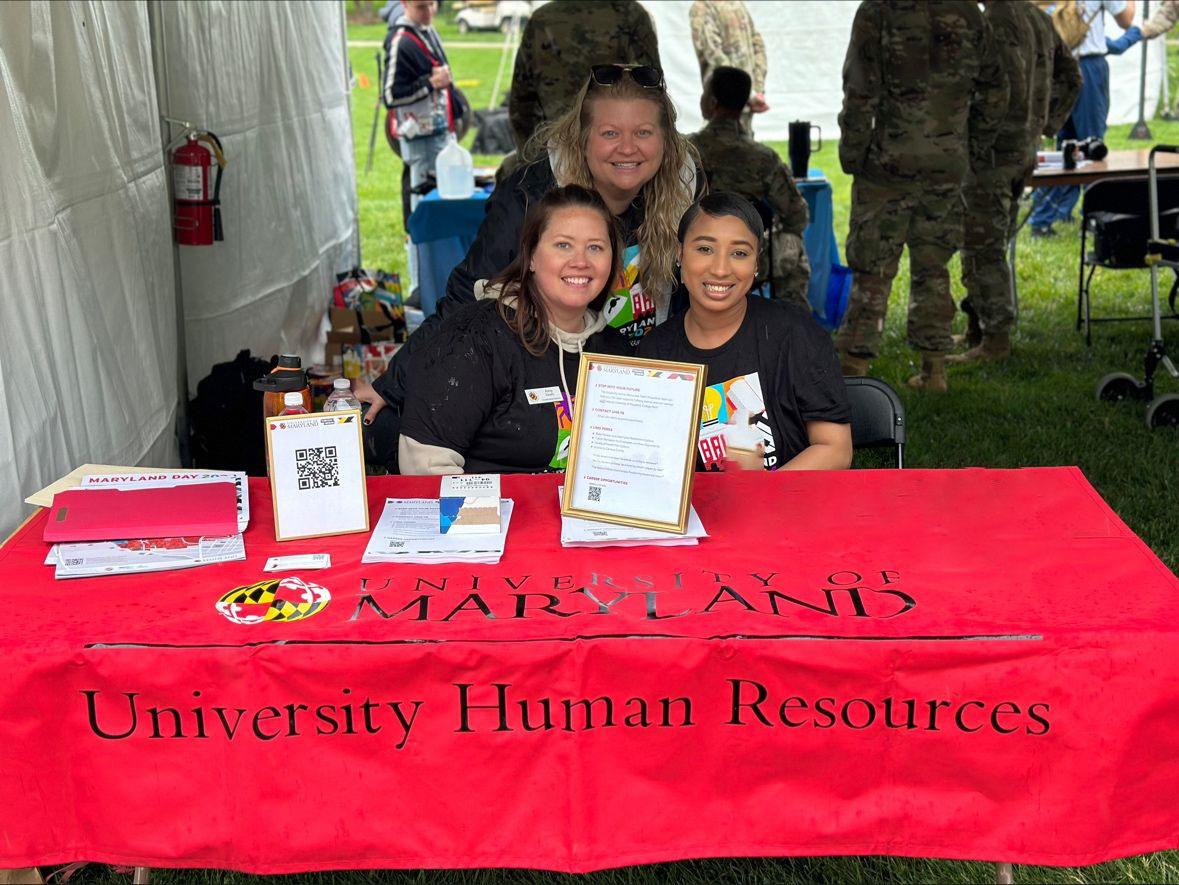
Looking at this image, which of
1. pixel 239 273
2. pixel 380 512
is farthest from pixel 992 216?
pixel 380 512

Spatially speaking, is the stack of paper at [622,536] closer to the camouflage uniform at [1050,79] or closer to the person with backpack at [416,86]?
the camouflage uniform at [1050,79]

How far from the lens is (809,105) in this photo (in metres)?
13.4

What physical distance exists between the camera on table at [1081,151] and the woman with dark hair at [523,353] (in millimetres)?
4239

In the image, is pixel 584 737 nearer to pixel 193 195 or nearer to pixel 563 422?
pixel 563 422

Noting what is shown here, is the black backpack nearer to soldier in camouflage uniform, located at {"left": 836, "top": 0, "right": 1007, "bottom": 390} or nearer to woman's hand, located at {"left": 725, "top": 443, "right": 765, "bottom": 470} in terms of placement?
woman's hand, located at {"left": 725, "top": 443, "right": 765, "bottom": 470}

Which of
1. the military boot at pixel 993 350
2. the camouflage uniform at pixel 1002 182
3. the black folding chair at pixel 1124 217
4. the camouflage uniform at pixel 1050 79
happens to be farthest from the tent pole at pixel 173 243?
the black folding chair at pixel 1124 217

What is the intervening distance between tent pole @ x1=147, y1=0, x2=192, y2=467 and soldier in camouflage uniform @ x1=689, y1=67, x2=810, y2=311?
6.99 feet

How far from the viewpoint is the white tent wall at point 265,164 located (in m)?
4.44

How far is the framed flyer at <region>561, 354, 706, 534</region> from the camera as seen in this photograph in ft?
6.33

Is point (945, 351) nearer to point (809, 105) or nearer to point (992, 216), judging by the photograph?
point (992, 216)

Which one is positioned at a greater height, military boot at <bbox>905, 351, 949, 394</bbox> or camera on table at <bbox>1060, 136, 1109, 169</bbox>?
camera on table at <bbox>1060, 136, 1109, 169</bbox>

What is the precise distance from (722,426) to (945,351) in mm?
3078

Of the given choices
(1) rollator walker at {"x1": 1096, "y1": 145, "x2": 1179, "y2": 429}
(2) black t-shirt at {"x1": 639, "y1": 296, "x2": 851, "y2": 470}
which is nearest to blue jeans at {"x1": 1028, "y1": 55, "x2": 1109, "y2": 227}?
(1) rollator walker at {"x1": 1096, "y1": 145, "x2": 1179, "y2": 429}

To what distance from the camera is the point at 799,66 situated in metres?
13.1
